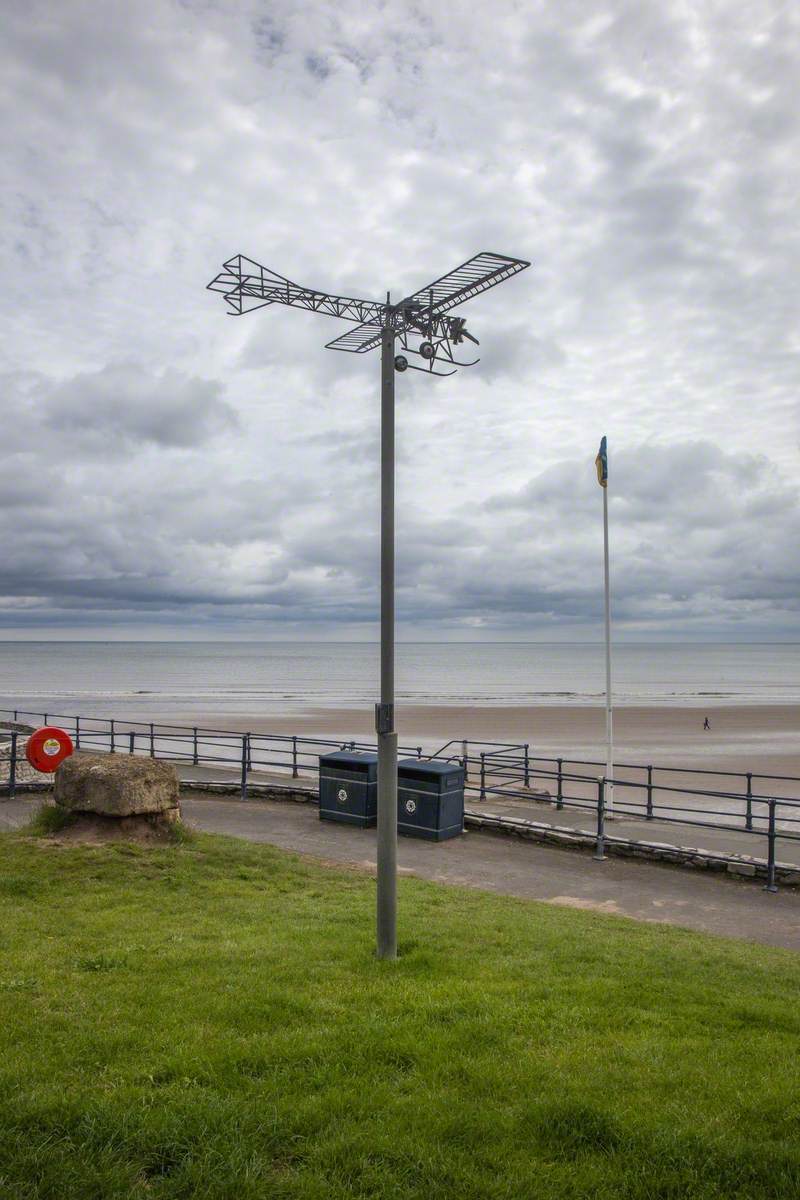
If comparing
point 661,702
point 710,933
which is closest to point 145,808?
point 710,933

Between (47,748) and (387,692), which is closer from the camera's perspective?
(387,692)

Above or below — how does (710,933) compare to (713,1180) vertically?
below

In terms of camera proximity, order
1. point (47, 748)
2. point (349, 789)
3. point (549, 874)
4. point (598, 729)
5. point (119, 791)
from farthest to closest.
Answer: point (598, 729), point (349, 789), point (47, 748), point (549, 874), point (119, 791)

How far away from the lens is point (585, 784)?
23359mm

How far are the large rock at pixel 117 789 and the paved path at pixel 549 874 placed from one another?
1.84 m

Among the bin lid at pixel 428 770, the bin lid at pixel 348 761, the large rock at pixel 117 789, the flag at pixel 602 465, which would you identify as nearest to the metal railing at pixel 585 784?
the bin lid at pixel 428 770

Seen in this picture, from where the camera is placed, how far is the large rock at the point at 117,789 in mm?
10984

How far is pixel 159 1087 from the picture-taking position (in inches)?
171

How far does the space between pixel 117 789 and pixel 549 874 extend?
5.83 meters

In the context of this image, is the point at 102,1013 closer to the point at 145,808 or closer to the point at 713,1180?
the point at 713,1180

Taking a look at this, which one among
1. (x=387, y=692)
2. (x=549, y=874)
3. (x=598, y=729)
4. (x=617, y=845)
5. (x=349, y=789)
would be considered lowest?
(x=598, y=729)

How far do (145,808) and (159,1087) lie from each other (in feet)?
23.2

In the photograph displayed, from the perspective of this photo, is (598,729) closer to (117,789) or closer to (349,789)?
(349,789)

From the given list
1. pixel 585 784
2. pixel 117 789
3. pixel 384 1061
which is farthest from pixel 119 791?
pixel 585 784
